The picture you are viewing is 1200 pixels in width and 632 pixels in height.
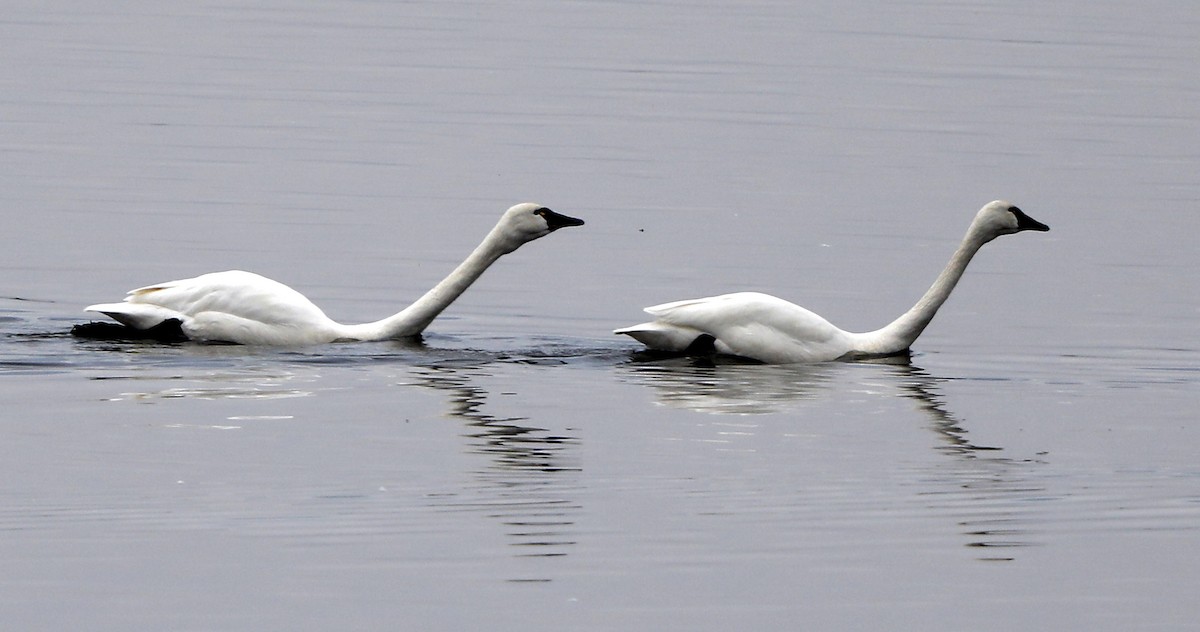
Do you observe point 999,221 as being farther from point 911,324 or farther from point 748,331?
point 748,331

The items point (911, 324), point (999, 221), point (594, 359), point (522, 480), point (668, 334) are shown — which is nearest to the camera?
point (522, 480)

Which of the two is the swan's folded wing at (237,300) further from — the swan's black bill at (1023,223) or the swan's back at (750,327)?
the swan's black bill at (1023,223)

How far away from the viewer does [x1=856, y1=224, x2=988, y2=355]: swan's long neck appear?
1562 cm

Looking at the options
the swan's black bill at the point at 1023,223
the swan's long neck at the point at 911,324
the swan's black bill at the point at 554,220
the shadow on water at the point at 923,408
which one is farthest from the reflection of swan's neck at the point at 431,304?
the swan's black bill at the point at 1023,223

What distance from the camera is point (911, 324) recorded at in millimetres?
15766

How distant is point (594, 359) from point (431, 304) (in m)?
Answer: 1.25

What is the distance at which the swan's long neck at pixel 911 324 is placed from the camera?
15.6 metres

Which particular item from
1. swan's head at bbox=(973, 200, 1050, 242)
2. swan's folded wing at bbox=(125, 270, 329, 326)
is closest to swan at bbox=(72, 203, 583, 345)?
swan's folded wing at bbox=(125, 270, 329, 326)

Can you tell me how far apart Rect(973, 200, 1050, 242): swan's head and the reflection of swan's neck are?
3.42m

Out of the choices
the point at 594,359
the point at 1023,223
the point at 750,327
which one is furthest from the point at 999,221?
the point at 594,359

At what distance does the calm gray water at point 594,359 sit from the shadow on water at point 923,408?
39mm

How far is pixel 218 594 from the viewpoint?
8.66m

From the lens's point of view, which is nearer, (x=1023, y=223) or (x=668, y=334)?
(x=668, y=334)

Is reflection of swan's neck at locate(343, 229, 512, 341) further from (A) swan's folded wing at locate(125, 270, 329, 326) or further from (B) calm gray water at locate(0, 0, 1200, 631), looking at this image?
(A) swan's folded wing at locate(125, 270, 329, 326)
